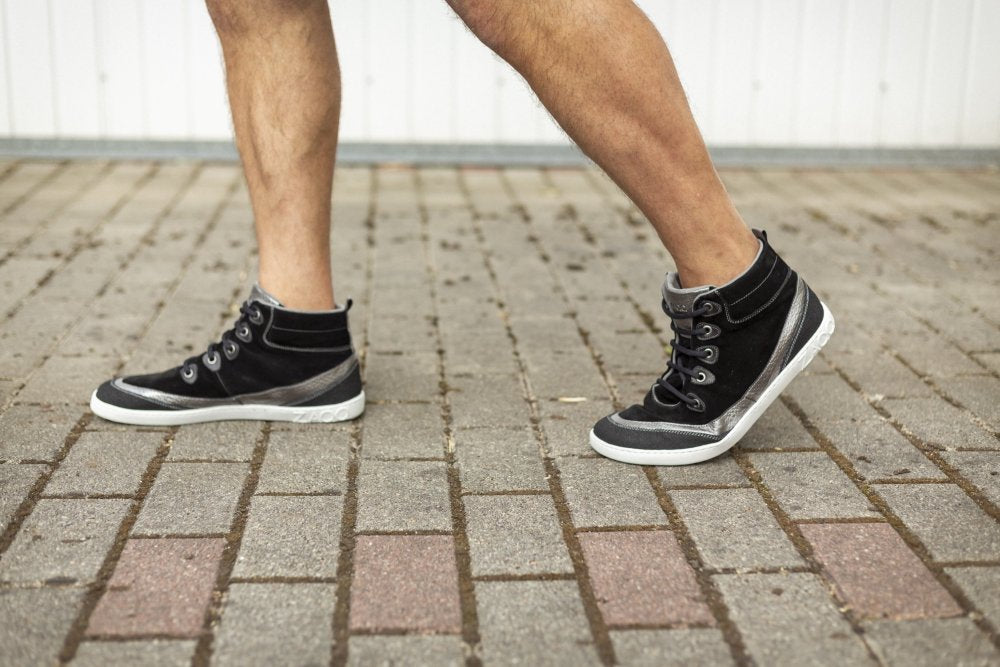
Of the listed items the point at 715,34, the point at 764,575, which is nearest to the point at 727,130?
the point at 715,34

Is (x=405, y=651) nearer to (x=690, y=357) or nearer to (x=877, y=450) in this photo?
(x=690, y=357)

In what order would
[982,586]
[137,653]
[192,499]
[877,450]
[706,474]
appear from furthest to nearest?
[877,450], [706,474], [192,499], [982,586], [137,653]

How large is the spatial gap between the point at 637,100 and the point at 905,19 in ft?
14.5

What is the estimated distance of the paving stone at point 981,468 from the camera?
2.10m

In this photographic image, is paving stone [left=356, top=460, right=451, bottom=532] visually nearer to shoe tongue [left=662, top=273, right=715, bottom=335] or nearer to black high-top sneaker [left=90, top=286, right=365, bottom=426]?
black high-top sneaker [left=90, top=286, right=365, bottom=426]

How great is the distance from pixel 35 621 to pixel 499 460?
89cm

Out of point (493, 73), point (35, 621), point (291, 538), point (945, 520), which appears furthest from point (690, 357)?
point (493, 73)

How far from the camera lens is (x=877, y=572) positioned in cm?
180

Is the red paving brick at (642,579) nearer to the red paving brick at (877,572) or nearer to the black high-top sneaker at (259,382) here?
the red paving brick at (877,572)

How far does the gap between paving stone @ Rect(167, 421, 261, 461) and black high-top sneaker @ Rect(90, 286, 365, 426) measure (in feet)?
0.09

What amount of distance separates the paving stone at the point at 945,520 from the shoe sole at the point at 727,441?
26cm

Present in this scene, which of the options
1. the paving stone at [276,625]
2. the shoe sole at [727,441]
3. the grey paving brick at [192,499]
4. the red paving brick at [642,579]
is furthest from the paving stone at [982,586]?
the grey paving brick at [192,499]

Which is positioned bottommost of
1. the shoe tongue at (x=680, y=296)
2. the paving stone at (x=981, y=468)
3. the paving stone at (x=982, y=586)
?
the paving stone at (x=981, y=468)

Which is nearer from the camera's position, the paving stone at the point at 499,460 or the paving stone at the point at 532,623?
the paving stone at the point at 532,623
